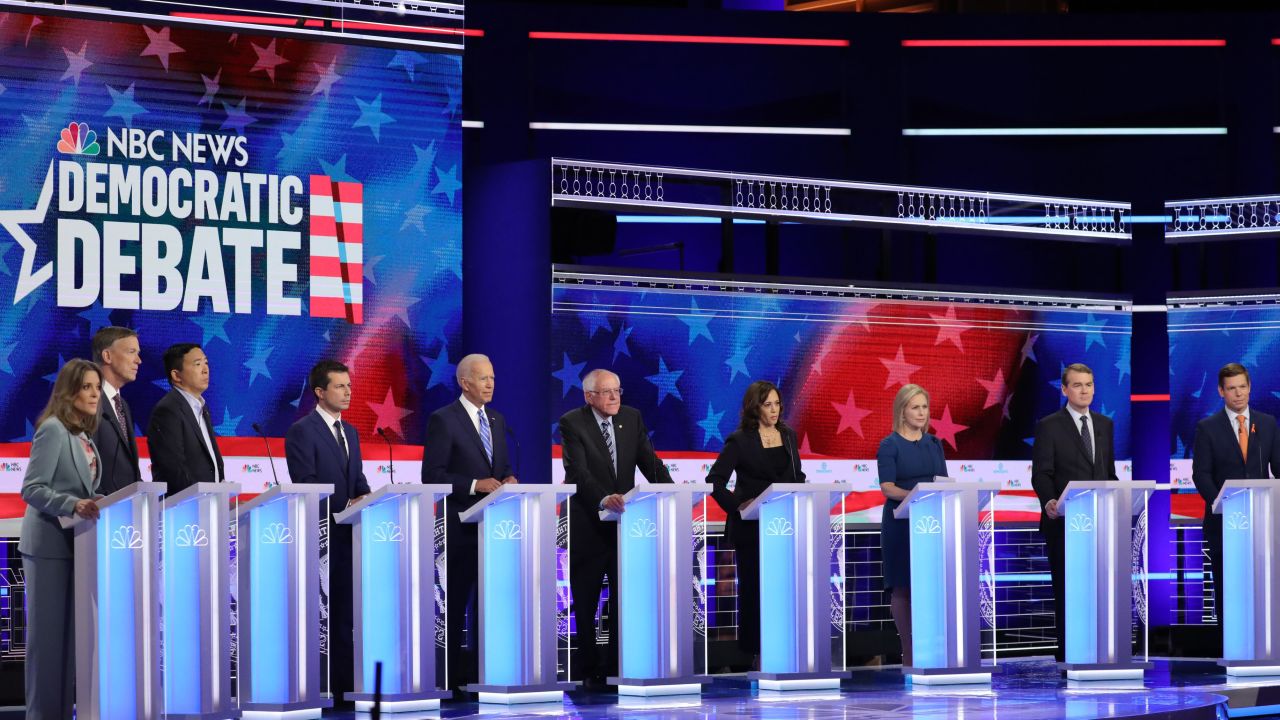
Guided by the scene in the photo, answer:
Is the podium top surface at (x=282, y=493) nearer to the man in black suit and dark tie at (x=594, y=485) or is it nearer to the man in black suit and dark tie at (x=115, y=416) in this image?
the man in black suit and dark tie at (x=115, y=416)

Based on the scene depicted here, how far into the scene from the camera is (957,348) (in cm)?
980

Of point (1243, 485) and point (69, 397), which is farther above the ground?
point (69, 397)

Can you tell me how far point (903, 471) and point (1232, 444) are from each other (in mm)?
1889

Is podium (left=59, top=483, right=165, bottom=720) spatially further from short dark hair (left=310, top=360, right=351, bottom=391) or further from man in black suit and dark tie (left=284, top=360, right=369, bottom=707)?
short dark hair (left=310, top=360, right=351, bottom=391)

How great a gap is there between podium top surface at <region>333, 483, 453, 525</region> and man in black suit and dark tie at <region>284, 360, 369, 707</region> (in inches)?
9.7

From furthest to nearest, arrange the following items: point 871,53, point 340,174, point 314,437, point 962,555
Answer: point 871,53 < point 340,174 < point 962,555 < point 314,437

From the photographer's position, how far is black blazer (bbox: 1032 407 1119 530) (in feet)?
26.1

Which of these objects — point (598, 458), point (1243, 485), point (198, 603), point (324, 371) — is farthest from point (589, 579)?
point (1243, 485)

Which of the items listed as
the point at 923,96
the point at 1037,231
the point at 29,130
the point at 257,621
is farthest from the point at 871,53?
the point at 257,621

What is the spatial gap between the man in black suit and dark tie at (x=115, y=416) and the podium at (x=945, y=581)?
3251 millimetres

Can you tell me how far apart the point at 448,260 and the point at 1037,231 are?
3.65 meters

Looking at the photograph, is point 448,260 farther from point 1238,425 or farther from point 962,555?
point 1238,425

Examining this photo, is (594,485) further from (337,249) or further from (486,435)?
(337,249)

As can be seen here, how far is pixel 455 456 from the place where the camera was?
23.5ft
